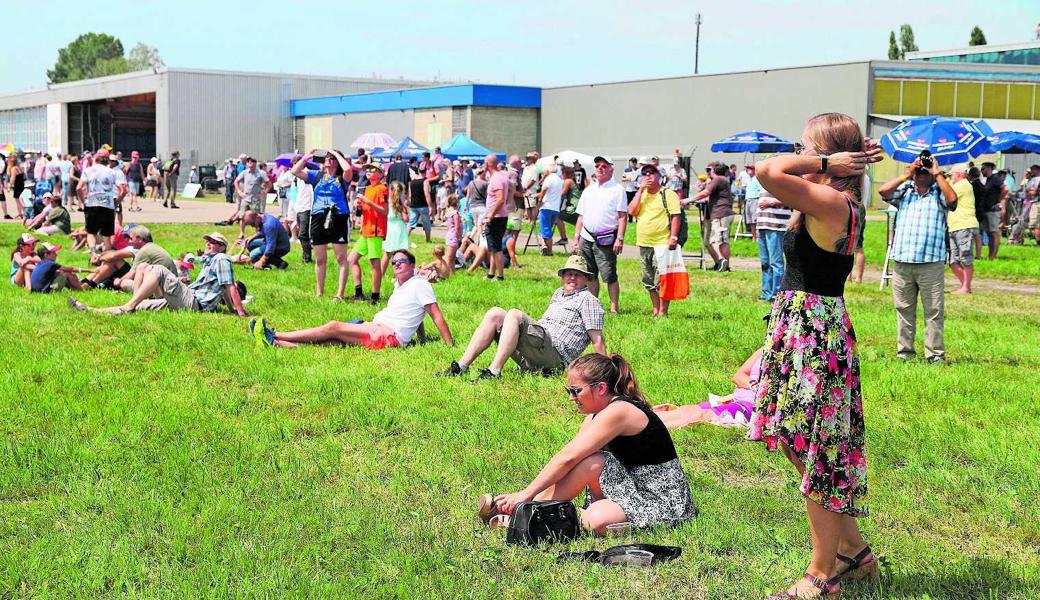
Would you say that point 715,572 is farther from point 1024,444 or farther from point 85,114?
point 85,114

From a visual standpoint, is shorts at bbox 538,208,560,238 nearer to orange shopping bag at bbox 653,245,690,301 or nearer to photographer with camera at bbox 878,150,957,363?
orange shopping bag at bbox 653,245,690,301

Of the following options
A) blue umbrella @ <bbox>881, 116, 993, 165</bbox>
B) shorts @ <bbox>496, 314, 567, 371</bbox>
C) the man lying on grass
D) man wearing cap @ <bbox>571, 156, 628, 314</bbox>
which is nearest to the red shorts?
the man lying on grass

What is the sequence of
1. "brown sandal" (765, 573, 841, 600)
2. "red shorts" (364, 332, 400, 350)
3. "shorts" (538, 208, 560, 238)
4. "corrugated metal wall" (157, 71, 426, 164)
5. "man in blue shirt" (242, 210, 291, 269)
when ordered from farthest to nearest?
"corrugated metal wall" (157, 71, 426, 164), "shorts" (538, 208, 560, 238), "man in blue shirt" (242, 210, 291, 269), "red shorts" (364, 332, 400, 350), "brown sandal" (765, 573, 841, 600)

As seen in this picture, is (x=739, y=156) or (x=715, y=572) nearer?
(x=715, y=572)

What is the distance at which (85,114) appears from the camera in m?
68.8

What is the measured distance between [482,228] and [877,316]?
6339 mm

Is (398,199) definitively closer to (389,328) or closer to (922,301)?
(389,328)

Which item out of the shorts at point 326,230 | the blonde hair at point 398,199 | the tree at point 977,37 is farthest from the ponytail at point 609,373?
the tree at point 977,37

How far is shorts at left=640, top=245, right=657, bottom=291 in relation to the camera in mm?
12375

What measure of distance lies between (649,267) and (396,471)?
22.2 ft

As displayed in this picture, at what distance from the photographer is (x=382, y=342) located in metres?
10.1

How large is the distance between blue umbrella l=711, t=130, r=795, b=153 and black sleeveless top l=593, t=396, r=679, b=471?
23587 mm

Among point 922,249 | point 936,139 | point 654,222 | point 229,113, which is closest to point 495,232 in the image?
point 654,222

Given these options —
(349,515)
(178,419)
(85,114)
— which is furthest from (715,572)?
(85,114)
